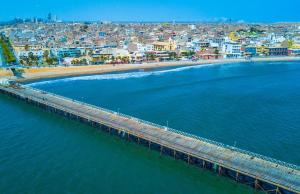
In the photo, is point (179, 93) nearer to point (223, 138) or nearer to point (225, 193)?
point (223, 138)

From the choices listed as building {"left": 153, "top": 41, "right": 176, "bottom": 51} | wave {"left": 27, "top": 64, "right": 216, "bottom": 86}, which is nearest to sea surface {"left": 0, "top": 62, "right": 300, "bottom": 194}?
wave {"left": 27, "top": 64, "right": 216, "bottom": 86}

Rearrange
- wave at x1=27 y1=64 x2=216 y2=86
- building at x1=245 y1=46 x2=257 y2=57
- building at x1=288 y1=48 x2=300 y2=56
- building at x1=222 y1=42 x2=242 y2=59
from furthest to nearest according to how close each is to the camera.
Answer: building at x1=288 y1=48 x2=300 y2=56
building at x1=245 y1=46 x2=257 y2=57
building at x1=222 y1=42 x2=242 y2=59
wave at x1=27 y1=64 x2=216 y2=86

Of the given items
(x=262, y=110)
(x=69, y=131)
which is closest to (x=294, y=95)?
(x=262, y=110)

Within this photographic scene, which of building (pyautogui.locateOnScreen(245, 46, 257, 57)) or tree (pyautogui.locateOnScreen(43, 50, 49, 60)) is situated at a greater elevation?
tree (pyautogui.locateOnScreen(43, 50, 49, 60))

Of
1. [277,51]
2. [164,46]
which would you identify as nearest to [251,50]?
[277,51]

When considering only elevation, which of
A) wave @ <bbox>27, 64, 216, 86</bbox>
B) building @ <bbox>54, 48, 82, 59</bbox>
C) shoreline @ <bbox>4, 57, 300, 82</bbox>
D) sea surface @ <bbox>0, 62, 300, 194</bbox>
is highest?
building @ <bbox>54, 48, 82, 59</bbox>

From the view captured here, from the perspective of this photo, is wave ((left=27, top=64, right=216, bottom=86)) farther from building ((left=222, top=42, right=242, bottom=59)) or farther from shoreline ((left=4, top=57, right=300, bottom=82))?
building ((left=222, top=42, right=242, bottom=59))
